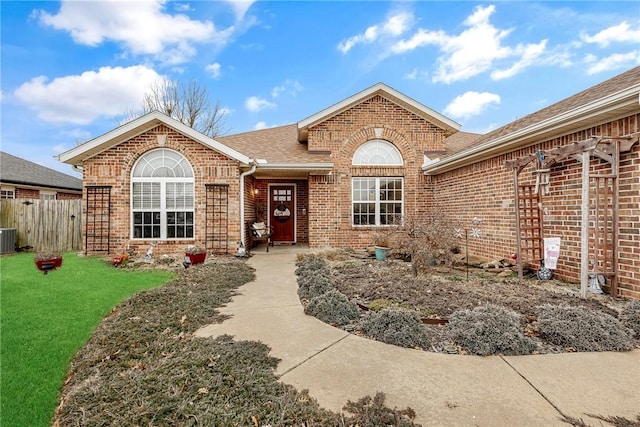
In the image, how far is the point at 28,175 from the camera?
14.4 meters

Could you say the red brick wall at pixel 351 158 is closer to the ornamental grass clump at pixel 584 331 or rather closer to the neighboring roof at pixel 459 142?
the neighboring roof at pixel 459 142

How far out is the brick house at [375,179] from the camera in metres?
4.48

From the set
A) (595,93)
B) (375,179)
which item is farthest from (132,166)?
(595,93)

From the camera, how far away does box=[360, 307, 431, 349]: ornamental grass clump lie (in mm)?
2947

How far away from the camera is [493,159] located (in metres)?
7.24

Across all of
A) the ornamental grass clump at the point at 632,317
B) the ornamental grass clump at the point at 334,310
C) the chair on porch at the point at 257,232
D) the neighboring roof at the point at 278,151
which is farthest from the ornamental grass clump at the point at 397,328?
the chair on porch at the point at 257,232

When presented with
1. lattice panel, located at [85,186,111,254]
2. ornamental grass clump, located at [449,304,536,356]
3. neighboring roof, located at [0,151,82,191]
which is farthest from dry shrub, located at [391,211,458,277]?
neighboring roof, located at [0,151,82,191]

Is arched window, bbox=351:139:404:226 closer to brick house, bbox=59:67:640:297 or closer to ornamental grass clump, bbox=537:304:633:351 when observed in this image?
brick house, bbox=59:67:640:297

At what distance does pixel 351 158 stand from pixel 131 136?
6596mm

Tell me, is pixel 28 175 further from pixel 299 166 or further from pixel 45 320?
pixel 45 320

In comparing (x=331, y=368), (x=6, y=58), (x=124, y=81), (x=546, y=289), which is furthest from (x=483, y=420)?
(x=124, y=81)

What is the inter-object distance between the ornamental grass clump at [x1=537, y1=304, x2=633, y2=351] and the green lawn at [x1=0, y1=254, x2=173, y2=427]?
14.2ft

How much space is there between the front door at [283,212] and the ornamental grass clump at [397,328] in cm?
849

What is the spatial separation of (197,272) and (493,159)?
7277 millimetres
